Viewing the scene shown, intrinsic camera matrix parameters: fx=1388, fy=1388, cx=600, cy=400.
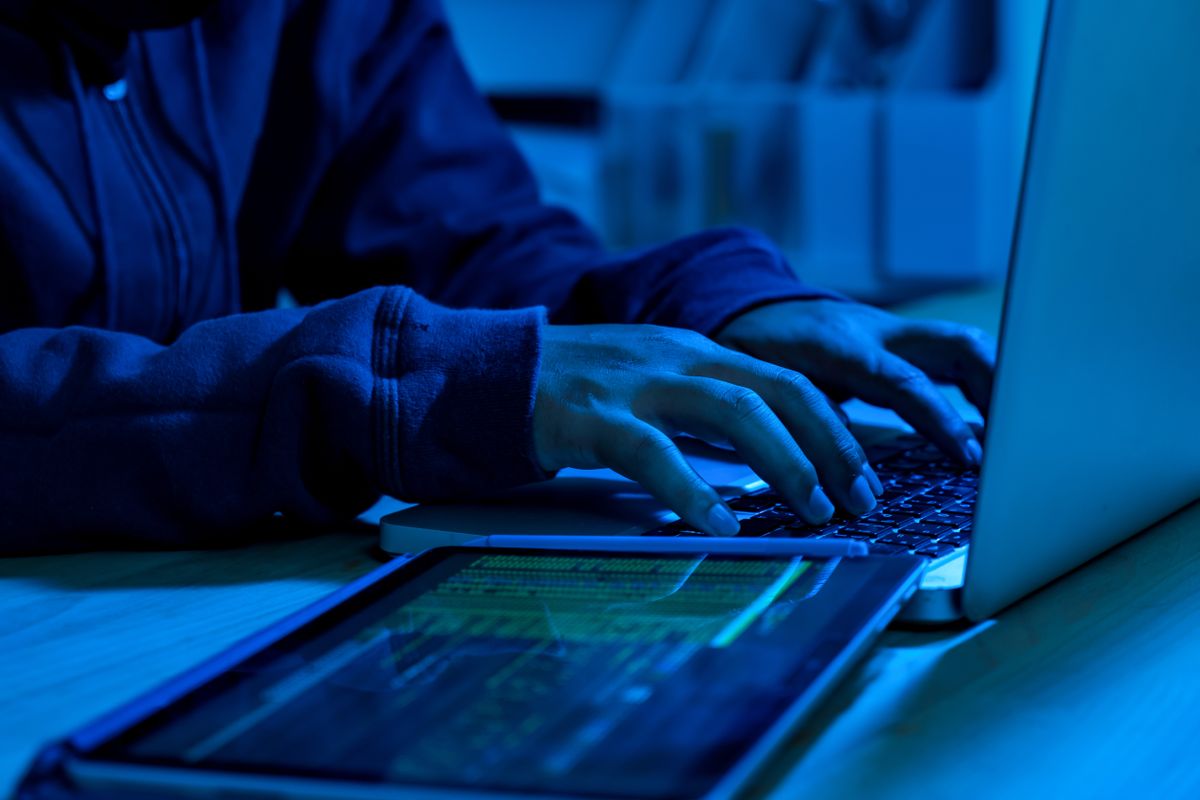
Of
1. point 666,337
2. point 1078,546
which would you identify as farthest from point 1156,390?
point 666,337

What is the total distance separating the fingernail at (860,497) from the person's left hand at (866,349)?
146 mm

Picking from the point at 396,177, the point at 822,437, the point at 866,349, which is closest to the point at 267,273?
the point at 396,177

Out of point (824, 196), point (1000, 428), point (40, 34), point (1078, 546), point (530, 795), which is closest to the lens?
point (530, 795)

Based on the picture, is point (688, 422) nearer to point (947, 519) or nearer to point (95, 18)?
point (947, 519)

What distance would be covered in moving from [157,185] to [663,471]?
0.45 metres

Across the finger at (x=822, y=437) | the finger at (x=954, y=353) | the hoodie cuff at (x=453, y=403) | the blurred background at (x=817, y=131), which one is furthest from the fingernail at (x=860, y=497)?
the blurred background at (x=817, y=131)

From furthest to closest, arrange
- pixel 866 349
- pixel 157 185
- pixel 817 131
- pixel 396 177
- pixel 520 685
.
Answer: pixel 817 131
pixel 396 177
pixel 157 185
pixel 866 349
pixel 520 685

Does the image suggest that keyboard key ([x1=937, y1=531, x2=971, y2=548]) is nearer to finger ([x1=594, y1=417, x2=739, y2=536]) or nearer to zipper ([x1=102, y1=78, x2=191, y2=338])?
finger ([x1=594, y1=417, x2=739, y2=536])

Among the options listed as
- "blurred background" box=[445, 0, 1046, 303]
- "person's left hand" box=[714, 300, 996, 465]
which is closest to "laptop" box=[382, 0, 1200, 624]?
"person's left hand" box=[714, 300, 996, 465]

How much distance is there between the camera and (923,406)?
0.68m

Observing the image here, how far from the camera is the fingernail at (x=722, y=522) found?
514 mm

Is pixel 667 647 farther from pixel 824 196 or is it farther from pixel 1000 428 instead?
pixel 824 196

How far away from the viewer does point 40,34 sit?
2.51 feet

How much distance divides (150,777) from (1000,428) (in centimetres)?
25
